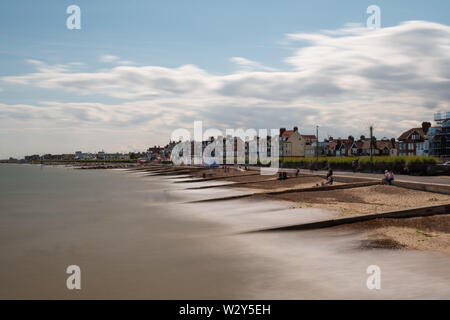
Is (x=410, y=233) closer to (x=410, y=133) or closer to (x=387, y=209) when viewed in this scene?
(x=387, y=209)

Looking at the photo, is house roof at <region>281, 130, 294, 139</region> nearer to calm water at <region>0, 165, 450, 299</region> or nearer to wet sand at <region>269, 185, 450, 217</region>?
wet sand at <region>269, 185, 450, 217</region>

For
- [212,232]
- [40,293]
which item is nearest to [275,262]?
[212,232]

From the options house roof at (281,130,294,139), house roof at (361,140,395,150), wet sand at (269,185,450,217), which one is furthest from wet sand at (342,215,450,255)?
house roof at (281,130,294,139)

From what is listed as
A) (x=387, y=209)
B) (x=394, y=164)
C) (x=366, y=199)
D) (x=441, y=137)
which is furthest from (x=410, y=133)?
(x=387, y=209)

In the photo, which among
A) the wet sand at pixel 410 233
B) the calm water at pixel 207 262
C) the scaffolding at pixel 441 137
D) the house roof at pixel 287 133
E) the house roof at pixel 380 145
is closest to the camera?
the calm water at pixel 207 262

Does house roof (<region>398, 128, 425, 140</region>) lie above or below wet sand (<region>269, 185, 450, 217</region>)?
above

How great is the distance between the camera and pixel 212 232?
1814cm

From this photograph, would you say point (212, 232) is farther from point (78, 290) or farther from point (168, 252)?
point (78, 290)

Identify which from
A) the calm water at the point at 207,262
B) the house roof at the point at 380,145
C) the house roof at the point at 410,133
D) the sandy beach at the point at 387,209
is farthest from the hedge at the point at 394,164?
the house roof at the point at 380,145

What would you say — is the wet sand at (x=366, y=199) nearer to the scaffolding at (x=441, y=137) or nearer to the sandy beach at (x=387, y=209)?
the sandy beach at (x=387, y=209)

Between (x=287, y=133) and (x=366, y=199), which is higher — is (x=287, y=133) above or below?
above

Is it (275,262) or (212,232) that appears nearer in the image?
(275,262)

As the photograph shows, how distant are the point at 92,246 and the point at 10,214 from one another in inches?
641
